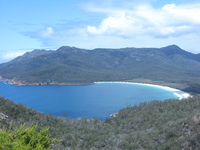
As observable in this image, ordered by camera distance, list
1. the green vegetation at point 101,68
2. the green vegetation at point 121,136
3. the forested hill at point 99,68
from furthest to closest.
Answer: the forested hill at point 99,68, the green vegetation at point 101,68, the green vegetation at point 121,136

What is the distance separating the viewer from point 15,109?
28500 millimetres

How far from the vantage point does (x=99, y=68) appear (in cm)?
15462

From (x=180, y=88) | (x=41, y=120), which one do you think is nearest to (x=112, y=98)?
(x=180, y=88)

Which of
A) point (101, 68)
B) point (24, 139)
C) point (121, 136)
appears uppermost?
point (101, 68)

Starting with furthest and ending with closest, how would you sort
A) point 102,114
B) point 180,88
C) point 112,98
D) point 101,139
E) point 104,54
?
point 104,54 → point 180,88 → point 112,98 → point 102,114 → point 101,139

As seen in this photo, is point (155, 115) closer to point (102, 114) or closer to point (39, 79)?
point (102, 114)

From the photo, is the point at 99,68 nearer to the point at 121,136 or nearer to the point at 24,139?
the point at 121,136

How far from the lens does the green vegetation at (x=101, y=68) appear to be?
4815 inches

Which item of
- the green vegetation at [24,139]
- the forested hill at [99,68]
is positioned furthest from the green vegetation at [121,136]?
the forested hill at [99,68]

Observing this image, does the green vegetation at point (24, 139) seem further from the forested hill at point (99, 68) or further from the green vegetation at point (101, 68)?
the forested hill at point (99, 68)

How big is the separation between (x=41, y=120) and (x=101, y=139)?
8450 millimetres

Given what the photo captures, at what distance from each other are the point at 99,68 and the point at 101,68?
7.77 feet

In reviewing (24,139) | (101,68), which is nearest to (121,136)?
(24,139)

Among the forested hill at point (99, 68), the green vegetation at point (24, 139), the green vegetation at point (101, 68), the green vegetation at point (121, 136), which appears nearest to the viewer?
the green vegetation at point (24, 139)
